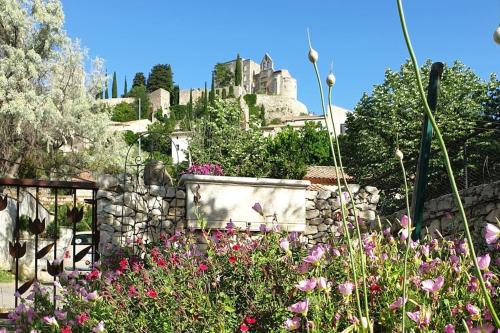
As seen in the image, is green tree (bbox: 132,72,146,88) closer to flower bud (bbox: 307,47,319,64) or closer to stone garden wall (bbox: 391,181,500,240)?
stone garden wall (bbox: 391,181,500,240)

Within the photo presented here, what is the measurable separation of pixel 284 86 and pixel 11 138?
57.6m

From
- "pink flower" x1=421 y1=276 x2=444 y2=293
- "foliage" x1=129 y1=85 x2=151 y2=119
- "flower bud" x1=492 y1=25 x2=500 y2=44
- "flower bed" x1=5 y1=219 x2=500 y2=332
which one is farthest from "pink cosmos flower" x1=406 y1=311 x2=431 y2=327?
"foliage" x1=129 y1=85 x2=151 y2=119

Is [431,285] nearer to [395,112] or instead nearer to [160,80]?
[395,112]

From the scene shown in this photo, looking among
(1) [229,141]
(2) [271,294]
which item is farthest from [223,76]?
(2) [271,294]

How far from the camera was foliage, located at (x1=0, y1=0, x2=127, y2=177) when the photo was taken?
18.3m

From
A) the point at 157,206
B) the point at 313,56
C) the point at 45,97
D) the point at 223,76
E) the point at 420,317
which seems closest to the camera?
the point at 313,56

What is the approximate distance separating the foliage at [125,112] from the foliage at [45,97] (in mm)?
41321

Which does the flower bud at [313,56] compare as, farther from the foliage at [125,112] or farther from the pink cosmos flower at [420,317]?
the foliage at [125,112]

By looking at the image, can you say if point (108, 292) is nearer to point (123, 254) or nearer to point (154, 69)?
point (123, 254)

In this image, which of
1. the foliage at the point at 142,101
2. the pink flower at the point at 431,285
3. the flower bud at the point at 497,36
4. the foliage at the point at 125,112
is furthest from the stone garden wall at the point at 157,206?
the foliage at the point at 142,101

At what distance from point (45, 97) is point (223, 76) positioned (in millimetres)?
55267

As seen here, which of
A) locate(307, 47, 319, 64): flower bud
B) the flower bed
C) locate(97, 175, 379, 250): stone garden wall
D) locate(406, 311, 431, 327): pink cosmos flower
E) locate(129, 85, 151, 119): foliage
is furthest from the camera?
locate(129, 85, 151, 119): foliage

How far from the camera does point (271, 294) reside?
219cm

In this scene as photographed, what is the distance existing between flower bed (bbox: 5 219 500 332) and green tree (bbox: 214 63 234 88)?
7114 cm
